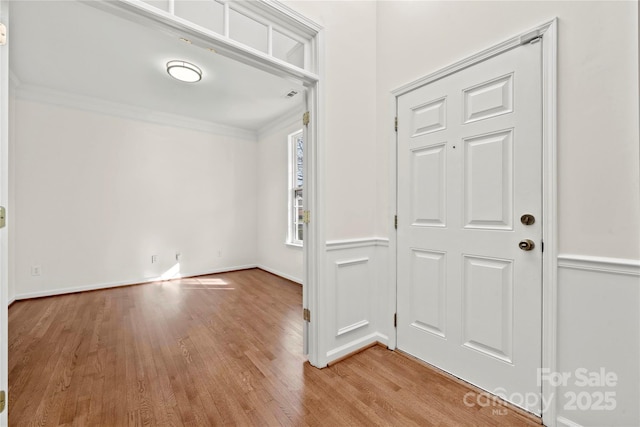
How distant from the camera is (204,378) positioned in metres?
1.84

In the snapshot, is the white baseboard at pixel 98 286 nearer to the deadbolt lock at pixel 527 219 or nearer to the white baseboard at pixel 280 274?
the white baseboard at pixel 280 274

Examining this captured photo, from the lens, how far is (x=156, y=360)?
2.07 meters

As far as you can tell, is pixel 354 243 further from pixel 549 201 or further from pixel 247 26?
pixel 247 26

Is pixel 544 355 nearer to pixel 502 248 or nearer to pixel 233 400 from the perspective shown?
pixel 502 248

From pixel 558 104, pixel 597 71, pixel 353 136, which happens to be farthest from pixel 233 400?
pixel 597 71

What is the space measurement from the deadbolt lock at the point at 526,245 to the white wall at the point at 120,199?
471 centimetres

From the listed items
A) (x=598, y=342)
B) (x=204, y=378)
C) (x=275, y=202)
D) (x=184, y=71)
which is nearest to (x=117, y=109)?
(x=184, y=71)

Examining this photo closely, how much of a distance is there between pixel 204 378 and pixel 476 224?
2.07 metres

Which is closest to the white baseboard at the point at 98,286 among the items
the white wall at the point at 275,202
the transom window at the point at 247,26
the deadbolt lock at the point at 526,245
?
the white wall at the point at 275,202

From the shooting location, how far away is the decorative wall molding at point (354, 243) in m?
2.04

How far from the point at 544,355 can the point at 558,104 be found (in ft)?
4.31

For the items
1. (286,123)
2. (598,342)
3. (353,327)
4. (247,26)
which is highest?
(286,123)

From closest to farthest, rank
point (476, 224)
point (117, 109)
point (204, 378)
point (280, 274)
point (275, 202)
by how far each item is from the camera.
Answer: point (476, 224), point (204, 378), point (117, 109), point (280, 274), point (275, 202)

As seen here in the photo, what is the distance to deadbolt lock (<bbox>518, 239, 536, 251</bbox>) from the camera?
4.79 feet
